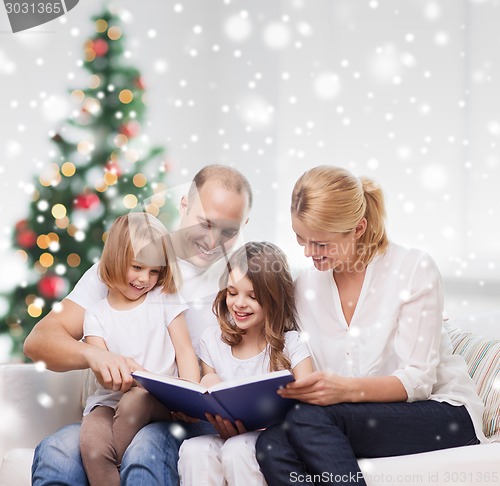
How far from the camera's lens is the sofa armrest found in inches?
71.5

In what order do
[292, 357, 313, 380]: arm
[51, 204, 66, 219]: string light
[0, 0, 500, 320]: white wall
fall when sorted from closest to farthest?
[292, 357, 313, 380]: arm, [0, 0, 500, 320]: white wall, [51, 204, 66, 219]: string light

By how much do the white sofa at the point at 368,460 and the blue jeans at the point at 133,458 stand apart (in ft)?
0.50

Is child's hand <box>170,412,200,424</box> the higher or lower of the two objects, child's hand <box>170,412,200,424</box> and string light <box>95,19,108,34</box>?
the lower

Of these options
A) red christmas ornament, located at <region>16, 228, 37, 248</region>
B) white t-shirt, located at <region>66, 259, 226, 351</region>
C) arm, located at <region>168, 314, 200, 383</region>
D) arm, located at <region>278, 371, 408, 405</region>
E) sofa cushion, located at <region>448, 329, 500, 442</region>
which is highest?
red christmas ornament, located at <region>16, 228, 37, 248</region>

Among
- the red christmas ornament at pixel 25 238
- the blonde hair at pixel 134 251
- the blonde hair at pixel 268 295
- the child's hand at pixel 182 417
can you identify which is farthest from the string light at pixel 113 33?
the child's hand at pixel 182 417

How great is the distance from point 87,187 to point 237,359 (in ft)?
4.26

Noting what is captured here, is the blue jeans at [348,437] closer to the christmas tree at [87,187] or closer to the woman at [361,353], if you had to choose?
the woman at [361,353]

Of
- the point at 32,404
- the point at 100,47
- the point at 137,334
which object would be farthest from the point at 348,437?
the point at 100,47

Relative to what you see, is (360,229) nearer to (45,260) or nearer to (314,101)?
(45,260)

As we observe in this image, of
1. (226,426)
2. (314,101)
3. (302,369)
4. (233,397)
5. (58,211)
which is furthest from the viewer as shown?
(314,101)

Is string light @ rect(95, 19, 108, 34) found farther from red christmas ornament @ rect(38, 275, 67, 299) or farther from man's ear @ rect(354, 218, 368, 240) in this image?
man's ear @ rect(354, 218, 368, 240)

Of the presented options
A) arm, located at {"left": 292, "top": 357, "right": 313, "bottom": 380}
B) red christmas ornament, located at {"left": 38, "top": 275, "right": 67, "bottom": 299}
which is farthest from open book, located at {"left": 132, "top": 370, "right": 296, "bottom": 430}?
red christmas ornament, located at {"left": 38, "top": 275, "right": 67, "bottom": 299}

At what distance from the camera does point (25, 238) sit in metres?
2.75

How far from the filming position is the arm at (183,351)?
169 cm
